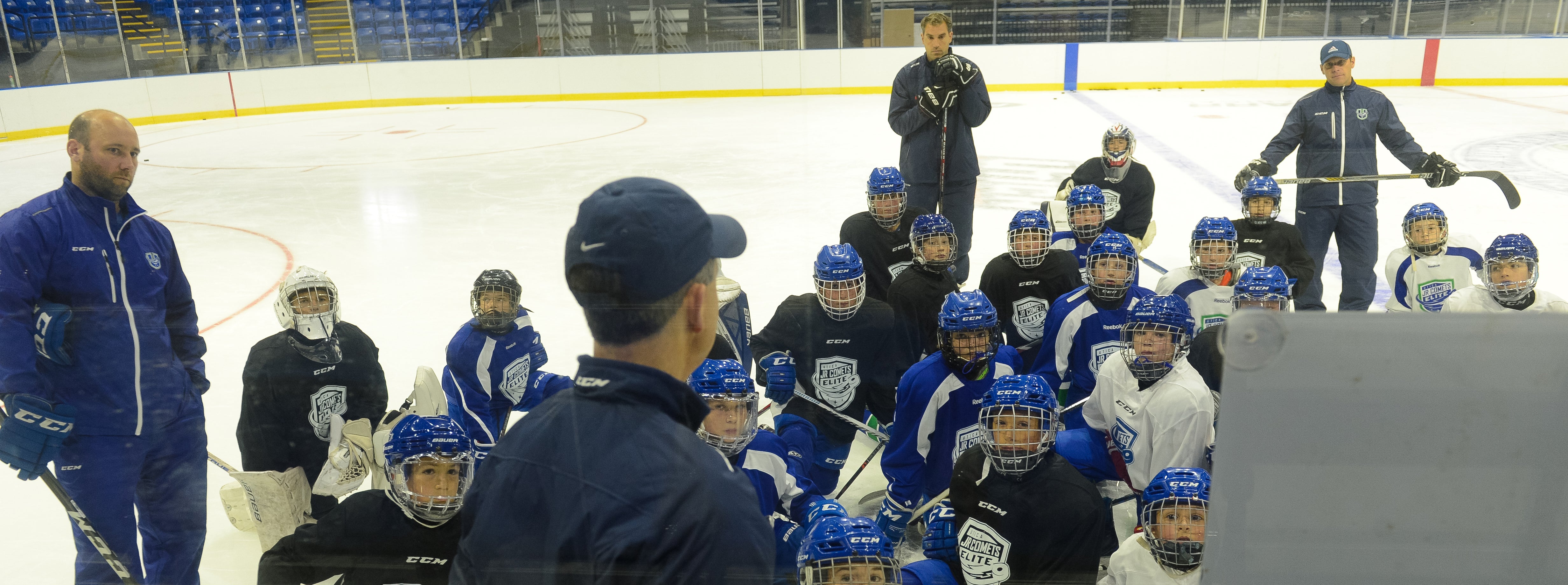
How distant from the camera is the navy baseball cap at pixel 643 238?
560mm

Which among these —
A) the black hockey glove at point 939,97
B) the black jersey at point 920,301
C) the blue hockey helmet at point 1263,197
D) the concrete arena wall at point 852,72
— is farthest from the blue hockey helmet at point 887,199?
the concrete arena wall at point 852,72

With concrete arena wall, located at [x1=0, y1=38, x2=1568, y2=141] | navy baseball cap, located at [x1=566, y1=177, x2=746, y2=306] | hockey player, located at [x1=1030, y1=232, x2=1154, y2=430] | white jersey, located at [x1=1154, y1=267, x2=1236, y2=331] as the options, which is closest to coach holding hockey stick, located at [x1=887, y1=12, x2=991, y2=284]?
white jersey, located at [x1=1154, y1=267, x2=1236, y2=331]

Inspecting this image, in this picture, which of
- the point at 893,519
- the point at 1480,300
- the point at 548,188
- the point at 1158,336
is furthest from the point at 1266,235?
the point at 548,188

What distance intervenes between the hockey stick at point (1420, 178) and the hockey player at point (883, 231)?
1387 mm

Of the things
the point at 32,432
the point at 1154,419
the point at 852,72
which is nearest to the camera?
the point at 32,432

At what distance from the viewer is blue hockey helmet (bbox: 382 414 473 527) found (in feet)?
4.51

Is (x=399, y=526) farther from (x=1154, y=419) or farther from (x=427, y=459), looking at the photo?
(x=1154, y=419)

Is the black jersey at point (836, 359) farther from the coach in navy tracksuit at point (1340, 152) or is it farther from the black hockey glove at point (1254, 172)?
the coach in navy tracksuit at point (1340, 152)

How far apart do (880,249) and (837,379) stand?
2.99 ft

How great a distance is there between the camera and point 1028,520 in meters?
1.22

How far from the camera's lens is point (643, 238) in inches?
22.0

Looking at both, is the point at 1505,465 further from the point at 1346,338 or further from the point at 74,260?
the point at 74,260

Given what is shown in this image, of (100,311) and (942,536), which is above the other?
(100,311)

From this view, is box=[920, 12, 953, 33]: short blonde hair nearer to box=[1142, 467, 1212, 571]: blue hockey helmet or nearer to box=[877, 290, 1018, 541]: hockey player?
box=[877, 290, 1018, 541]: hockey player
